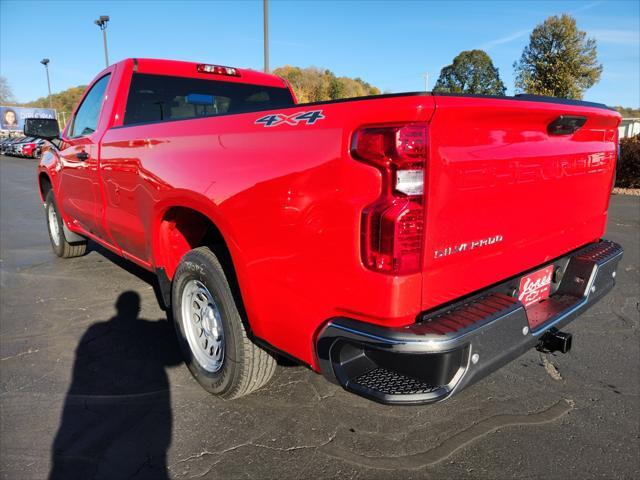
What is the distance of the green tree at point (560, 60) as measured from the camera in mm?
20000

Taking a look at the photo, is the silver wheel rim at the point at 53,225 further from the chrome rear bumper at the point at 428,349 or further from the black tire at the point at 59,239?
the chrome rear bumper at the point at 428,349

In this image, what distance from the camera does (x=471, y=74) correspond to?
31.6 metres

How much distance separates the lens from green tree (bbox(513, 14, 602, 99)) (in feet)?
65.6

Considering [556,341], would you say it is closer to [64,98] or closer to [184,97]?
[184,97]

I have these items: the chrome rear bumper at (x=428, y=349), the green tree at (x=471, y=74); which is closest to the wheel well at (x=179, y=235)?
the chrome rear bumper at (x=428, y=349)

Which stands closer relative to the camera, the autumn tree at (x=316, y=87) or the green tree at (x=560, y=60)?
the autumn tree at (x=316, y=87)

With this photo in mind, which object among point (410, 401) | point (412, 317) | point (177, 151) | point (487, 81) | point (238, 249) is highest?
point (487, 81)

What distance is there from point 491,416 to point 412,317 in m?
1.23

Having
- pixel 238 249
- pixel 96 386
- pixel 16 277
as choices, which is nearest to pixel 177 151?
pixel 238 249

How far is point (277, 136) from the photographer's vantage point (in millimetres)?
1941

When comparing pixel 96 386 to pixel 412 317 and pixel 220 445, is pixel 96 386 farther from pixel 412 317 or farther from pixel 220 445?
pixel 412 317

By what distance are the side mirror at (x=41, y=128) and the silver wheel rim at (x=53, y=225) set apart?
1449 mm

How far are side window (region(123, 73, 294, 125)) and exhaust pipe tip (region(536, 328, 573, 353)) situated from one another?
2589 millimetres

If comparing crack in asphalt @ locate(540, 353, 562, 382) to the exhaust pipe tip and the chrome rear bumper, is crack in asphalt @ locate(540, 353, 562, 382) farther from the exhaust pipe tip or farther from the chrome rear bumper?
the chrome rear bumper
